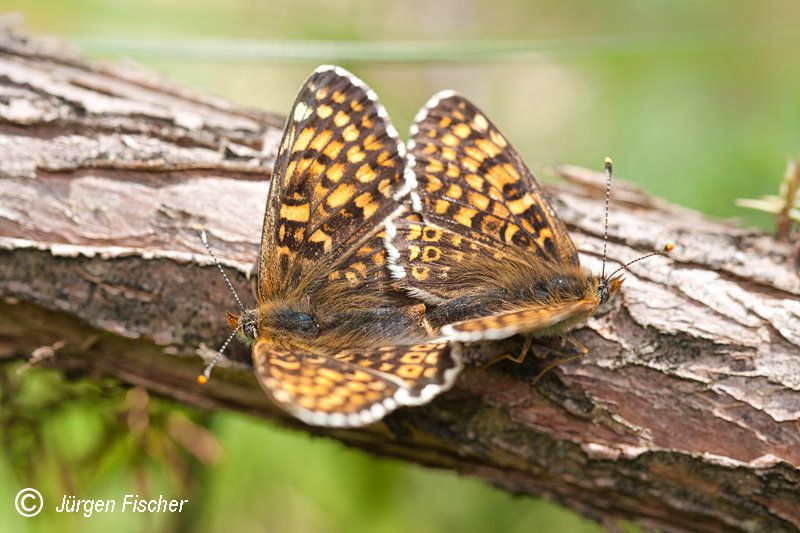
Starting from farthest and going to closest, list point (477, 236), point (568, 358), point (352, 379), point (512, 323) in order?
1. point (477, 236)
2. point (568, 358)
3. point (352, 379)
4. point (512, 323)

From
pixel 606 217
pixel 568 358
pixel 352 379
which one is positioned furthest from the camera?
pixel 606 217

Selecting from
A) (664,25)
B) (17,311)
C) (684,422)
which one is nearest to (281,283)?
(17,311)

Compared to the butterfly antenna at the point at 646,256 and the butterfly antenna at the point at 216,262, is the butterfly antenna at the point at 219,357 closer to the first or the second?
the butterfly antenna at the point at 216,262

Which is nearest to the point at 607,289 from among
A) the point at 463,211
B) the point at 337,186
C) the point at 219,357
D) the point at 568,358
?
the point at 568,358

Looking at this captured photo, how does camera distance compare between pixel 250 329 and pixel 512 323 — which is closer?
pixel 512 323

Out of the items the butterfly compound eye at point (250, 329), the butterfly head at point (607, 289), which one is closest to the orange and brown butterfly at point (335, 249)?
the butterfly compound eye at point (250, 329)

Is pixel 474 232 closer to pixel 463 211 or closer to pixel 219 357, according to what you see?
pixel 463 211

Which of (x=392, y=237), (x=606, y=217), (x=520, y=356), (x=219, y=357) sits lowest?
(x=219, y=357)

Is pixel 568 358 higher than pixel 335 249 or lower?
lower
